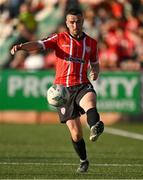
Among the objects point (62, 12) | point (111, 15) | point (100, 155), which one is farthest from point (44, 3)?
point (100, 155)

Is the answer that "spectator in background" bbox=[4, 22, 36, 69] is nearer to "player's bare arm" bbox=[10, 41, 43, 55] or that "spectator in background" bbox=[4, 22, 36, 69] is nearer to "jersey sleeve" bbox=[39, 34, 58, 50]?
"jersey sleeve" bbox=[39, 34, 58, 50]

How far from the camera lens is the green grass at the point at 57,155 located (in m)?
9.91

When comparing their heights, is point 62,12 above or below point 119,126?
above

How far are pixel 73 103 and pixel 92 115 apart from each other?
1.77ft

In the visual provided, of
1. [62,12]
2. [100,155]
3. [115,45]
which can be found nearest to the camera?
[100,155]

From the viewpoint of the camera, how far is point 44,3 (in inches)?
969

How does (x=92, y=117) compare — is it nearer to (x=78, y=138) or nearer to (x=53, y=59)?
(x=78, y=138)

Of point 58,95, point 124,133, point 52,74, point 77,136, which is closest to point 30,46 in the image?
point 58,95

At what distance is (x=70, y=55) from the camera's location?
10.3m

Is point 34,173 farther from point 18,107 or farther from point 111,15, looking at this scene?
point 111,15

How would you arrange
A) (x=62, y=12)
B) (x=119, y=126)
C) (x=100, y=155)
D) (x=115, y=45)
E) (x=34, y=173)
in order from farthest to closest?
1. (x=62, y=12)
2. (x=115, y=45)
3. (x=119, y=126)
4. (x=100, y=155)
5. (x=34, y=173)

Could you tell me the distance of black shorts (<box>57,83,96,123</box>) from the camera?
33.6 ft

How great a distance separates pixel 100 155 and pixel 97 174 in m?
3.21

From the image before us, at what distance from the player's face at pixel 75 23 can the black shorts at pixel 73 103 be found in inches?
27.2
